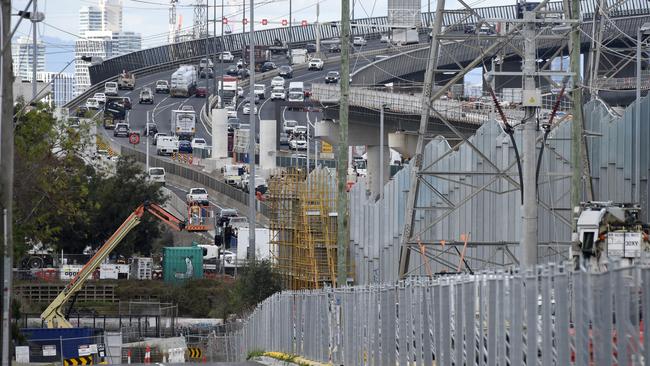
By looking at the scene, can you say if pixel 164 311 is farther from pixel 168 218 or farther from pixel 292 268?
pixel 168 218

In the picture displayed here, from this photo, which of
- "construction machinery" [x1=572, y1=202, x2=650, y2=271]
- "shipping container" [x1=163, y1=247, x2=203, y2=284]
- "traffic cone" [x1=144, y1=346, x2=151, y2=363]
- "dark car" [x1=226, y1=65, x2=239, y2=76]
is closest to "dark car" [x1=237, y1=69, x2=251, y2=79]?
"dark car" [x1=226, y1=65, x2=239, y2=76]

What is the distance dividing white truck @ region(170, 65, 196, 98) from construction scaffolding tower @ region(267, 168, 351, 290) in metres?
108

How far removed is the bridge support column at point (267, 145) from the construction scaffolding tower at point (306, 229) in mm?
58249

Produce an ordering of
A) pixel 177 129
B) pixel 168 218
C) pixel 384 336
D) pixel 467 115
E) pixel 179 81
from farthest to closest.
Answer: pixel 179 81 < pixel 177 129 < pixel 467 115 < pixel 168 218 < pixel 384 336

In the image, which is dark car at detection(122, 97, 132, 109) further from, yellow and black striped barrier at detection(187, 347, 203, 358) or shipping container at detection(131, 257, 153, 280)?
yellow and black striped barrier at detection(187, 347, 203, 358)

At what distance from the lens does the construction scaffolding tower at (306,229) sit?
205 feet

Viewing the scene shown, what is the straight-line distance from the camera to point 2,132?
2775 centimetres

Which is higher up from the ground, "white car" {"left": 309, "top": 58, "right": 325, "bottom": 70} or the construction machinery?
"white car" {"left": 309, "top": 58, "right": 325, "bottom": 70}

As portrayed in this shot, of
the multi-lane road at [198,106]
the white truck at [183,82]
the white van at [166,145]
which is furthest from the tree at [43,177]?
the white truck at [183,82]

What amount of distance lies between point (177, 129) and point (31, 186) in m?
111

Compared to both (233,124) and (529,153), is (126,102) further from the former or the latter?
(529,153)

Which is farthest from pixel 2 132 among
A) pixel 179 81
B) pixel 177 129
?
pixel 179 81

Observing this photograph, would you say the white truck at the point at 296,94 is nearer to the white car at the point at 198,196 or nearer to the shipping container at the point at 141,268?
the white car at the point at 198,196

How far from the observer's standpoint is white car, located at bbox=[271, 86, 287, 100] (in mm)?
158250
